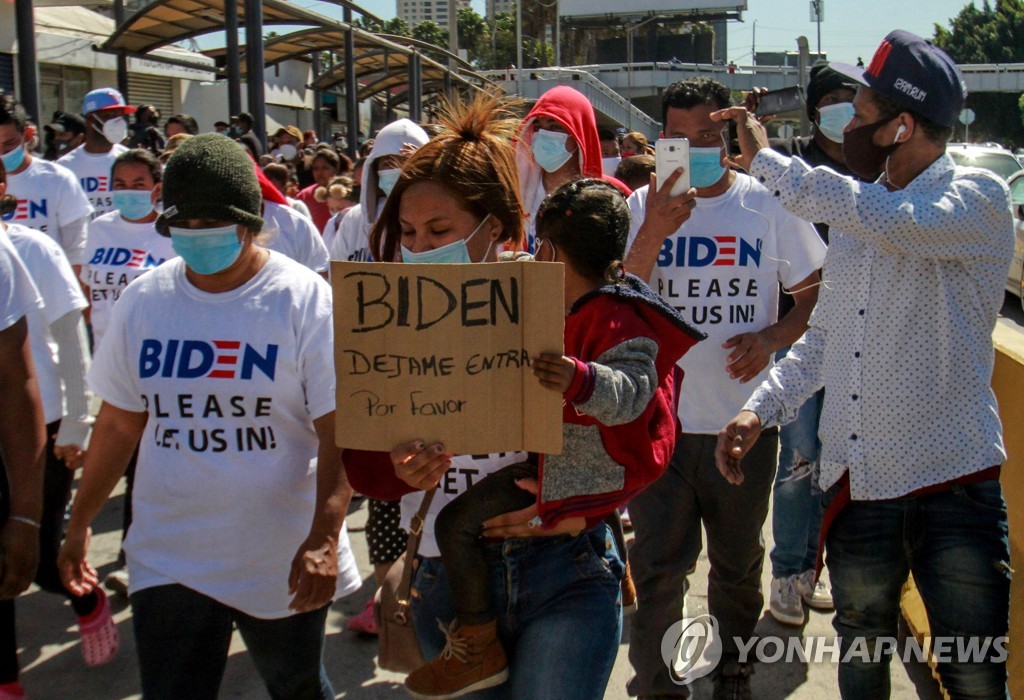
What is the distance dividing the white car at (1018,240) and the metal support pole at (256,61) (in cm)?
1024

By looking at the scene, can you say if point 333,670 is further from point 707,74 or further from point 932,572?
point 707,74

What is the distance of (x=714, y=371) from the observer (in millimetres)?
3631

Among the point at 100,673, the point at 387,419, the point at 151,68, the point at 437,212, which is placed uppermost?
the point at 151,68

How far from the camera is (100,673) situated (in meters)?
4.20

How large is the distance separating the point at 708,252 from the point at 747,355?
0.41m

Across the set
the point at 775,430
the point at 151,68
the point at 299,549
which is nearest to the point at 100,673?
the point at 299,549

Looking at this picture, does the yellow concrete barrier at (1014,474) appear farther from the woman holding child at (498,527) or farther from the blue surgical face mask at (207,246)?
the blue surgical face mask at (207,246)

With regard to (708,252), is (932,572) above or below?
below

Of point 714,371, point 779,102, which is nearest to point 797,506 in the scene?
point 714,371

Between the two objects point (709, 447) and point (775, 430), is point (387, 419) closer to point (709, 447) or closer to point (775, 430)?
point (709, 447)

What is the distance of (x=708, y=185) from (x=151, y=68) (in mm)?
29970

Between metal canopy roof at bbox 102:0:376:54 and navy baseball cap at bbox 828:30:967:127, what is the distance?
1332 cm

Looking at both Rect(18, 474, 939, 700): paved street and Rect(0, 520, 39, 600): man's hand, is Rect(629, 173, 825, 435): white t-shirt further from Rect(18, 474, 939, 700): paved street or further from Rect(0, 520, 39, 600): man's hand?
Rect(0, 520, 39, 600): man's hand

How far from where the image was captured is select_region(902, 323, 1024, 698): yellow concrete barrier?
3.49 metres
